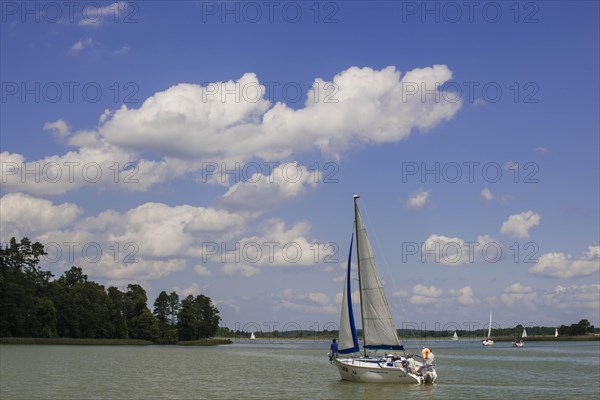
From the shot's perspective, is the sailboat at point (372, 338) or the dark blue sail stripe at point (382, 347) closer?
the sailboat at point (372, 338)

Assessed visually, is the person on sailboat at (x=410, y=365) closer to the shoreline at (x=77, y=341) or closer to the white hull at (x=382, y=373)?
the white hull at (x=382, y=373)

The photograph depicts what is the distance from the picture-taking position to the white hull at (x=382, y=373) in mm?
56781

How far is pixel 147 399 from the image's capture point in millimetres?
48594

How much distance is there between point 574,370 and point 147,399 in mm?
62190

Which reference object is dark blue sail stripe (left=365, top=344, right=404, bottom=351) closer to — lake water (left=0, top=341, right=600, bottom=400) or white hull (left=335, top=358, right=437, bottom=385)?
white hull (left=335, top=358, right=437, bottom=385)

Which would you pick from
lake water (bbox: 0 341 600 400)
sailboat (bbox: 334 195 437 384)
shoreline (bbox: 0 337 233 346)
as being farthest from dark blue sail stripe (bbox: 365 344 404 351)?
shoreline (bbox: 0 337 233 346)

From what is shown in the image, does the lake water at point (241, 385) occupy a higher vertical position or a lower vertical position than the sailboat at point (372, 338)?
lower

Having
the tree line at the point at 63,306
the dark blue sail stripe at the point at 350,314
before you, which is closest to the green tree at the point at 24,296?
the tree line at the point at 63,306

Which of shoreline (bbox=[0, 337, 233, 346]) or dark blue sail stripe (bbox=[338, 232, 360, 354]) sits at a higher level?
dark blue sail stripe (bbox=[338, 232, 360, 354])

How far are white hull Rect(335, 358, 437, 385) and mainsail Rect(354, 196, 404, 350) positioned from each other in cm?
166

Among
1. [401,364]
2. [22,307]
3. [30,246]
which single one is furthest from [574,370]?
[30,246]

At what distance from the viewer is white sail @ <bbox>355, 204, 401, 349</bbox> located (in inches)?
2304

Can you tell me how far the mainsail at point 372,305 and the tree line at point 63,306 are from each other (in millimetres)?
110870

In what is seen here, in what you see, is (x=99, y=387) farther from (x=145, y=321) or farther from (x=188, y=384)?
(x=145, y=321)
